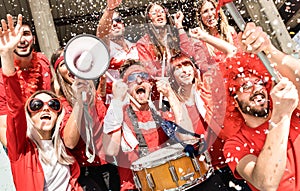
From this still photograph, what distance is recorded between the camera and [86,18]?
4.27 metres

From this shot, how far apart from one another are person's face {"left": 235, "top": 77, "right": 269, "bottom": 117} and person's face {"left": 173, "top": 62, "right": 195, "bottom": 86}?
13.3 inches

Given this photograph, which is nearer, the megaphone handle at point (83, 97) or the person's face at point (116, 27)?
the megaphone handle at point (83, 97)

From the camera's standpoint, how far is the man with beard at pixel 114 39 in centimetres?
288

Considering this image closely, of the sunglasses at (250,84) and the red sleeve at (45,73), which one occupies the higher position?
the red sleeve at (45,73)

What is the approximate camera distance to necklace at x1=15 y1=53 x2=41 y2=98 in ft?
9.04

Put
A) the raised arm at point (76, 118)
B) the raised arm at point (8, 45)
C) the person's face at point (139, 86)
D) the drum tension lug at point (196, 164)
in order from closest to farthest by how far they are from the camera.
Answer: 1. the raised arm at point (8, 45)
2. the raised arm at point (76, 118)
3. the drum tension lug at point (196, 164)
4. the person's face at point (139, 86)

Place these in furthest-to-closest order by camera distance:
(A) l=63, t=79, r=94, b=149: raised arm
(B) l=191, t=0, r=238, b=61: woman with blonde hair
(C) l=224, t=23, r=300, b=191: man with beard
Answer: (B) l=191, t=0, r=238, b=61: woman with blonde hair
(A) l=63, t=79, r=94, b=149: raised arm
(C) l=224, t=23, r=300, b=191: man with beard

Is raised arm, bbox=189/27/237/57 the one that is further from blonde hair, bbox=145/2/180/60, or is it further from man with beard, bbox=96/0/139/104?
man with beard, bbox=96/0/139/104

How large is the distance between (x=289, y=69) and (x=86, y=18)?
86.5 inches

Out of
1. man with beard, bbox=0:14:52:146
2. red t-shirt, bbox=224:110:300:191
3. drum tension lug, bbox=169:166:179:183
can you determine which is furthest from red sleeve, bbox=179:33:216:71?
man with beard, bbox=0:14:52:146

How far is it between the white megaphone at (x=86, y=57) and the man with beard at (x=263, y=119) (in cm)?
61

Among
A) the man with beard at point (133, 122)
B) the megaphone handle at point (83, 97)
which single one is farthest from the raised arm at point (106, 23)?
the megaphone handle at point (83, 97)

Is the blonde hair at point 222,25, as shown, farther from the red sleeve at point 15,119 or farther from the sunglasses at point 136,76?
the red sleeve at point 15,119

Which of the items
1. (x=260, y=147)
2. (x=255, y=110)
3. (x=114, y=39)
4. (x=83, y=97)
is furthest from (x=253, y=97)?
(x=114, y=39)
